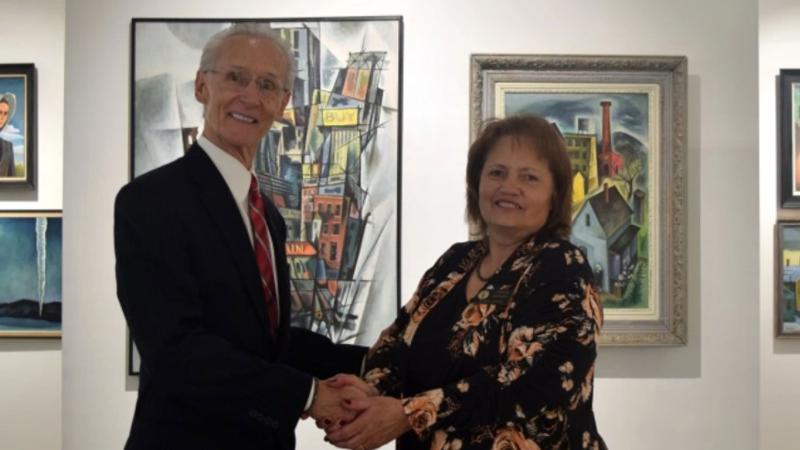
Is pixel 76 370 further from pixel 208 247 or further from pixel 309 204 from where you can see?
pixel 208 247

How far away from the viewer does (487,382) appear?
1.90 m

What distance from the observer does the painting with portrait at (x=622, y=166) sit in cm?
307

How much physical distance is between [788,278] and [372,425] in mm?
3175

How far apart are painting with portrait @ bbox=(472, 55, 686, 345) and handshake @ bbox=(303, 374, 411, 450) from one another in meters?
1.29

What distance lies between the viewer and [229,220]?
205 cm

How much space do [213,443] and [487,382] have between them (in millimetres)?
671

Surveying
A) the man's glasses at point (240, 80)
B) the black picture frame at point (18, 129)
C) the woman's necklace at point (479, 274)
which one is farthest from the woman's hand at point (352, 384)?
the black picture frame at point (18, 129)

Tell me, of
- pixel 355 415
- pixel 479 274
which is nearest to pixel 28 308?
pixel 355 415

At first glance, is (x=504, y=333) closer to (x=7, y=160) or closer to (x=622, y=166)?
(x=622, y=166)

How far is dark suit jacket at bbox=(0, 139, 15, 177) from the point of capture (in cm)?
424

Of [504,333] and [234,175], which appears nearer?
[504,333]

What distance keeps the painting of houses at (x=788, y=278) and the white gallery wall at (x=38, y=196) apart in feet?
12.2

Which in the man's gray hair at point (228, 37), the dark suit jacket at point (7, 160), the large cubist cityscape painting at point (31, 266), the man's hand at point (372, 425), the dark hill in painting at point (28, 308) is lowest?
the man's hand at point (372, 425)

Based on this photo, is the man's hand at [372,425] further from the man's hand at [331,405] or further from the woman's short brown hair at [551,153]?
the woman's short brown hair at [551,153]
